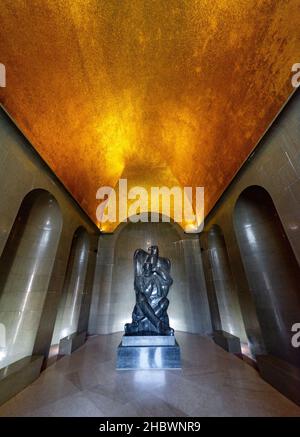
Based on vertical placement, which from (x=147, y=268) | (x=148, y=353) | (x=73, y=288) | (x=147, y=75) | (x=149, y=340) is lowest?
(x=148, y=353)

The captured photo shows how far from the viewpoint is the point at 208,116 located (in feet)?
13.4

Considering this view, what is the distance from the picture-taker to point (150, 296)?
3.94 metres

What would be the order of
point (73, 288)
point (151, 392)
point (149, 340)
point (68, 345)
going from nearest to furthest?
point (151, 392) < point (149, 340) < point (68, 345) < point (73, 288)

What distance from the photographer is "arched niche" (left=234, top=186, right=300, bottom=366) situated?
3.01 metres

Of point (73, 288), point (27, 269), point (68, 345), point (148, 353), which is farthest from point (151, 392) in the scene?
point (73, 288)

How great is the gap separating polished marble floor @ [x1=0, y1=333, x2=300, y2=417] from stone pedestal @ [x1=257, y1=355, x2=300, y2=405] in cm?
11

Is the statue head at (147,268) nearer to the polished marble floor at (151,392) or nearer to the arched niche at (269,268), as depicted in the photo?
the polished marble floor at (151,392)

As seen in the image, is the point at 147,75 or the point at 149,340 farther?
the point at 147,75

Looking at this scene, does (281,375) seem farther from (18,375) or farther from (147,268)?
(18,375)

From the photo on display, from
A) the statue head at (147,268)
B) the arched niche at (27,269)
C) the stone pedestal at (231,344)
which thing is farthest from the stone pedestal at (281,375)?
the arched niche at (27,269)

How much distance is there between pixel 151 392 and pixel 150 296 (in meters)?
1.69

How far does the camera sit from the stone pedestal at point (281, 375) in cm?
230

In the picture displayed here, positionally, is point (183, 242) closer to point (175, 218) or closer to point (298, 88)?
point (175, 218)

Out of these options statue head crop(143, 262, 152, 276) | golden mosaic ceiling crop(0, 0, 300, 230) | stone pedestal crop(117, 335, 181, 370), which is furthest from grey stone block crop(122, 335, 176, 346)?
golden mosaic ceiling crop(0, 0, 300, 230)
